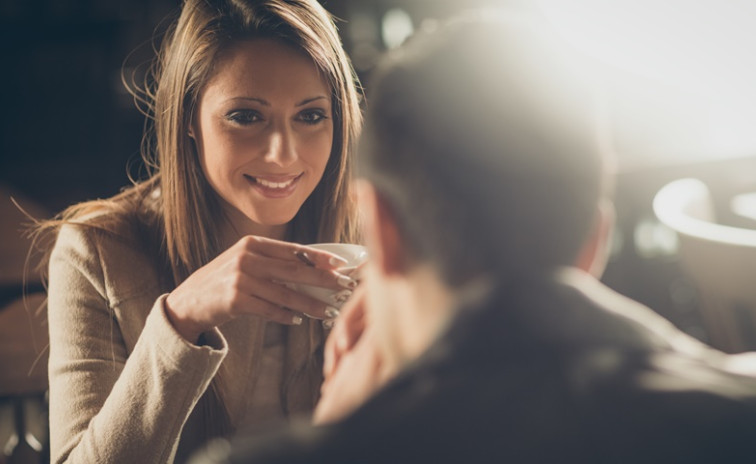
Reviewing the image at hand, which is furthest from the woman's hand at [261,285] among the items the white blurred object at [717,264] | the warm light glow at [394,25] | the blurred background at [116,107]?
the warm light glow at [394,25]

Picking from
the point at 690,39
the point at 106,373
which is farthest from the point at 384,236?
the point at 690,39

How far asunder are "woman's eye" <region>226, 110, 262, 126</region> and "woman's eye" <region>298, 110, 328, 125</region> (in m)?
0.08

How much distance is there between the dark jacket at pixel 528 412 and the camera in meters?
0.45

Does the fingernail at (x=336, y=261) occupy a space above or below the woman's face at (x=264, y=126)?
below

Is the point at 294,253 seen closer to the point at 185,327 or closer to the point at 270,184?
the point at 185,327

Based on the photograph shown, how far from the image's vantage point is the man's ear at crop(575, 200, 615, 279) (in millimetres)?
527

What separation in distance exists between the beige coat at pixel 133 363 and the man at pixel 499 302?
0.53 m

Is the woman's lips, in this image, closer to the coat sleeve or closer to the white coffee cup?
the coat sleeve

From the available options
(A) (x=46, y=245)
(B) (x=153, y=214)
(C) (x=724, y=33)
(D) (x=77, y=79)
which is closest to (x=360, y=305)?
(B) (x=153, y=214)

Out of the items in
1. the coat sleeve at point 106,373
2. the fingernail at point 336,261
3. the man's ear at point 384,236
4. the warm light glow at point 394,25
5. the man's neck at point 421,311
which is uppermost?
the warm light glow at point 394,25

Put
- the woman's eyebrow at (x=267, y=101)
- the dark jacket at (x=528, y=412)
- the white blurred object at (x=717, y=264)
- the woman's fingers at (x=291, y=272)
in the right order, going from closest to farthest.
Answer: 1. the dark jacket at (x=528, y=412)
2. the woman's fingers at (x=291, y=272)
3. the white blurred object at (x=717, y=264)
4. the woman's eyebrow at (x=267, y=101)

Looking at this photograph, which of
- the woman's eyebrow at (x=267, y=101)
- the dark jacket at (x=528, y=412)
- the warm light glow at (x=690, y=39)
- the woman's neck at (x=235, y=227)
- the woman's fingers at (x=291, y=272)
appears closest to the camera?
the dark jacket at (x=528, y=412)

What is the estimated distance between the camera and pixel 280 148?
1.33m

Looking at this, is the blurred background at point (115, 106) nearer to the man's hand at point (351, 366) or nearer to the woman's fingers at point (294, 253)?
the woman's fingers at point (294, 253)
